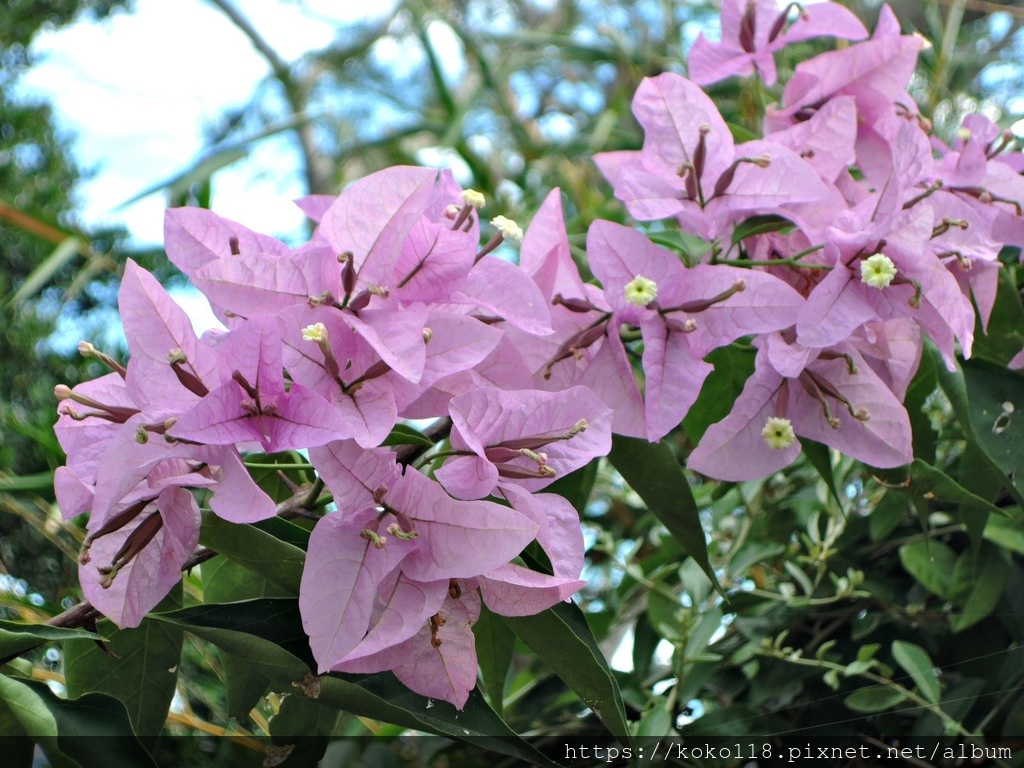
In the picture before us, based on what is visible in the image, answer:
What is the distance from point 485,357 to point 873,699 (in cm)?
34

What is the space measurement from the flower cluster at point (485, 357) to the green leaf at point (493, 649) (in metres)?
0.06

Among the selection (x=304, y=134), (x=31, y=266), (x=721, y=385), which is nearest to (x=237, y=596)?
(x=721, y=385)

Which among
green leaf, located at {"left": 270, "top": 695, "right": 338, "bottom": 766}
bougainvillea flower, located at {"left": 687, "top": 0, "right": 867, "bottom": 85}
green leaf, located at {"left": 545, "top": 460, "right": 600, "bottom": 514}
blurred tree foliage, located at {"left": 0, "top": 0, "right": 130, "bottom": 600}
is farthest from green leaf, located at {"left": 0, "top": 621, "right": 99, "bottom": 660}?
blurred tree foliage, located at {"left": 0, "top": 0, "right": 130, "bottom": 600}

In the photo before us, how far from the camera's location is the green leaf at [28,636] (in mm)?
338

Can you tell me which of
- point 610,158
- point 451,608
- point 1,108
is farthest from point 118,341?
point 451,608

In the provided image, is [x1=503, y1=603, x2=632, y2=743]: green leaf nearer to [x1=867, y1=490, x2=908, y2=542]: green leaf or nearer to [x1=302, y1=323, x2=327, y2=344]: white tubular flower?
[x1=302, y1=323, x2=327, y2=344]: white tubular flower

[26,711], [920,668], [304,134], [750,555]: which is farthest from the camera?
[304,134]

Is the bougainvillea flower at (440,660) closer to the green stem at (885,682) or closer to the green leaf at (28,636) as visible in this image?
the green leaf at (28,636)

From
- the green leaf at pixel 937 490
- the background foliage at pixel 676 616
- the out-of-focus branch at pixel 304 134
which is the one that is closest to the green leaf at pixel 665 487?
the background foliage at pixel 676 616

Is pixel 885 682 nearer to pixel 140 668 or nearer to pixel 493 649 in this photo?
pixel 493 649

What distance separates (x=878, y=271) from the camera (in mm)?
406

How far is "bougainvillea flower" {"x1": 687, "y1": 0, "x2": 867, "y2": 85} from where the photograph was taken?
55cm

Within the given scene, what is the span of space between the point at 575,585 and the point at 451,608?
0.16 ft

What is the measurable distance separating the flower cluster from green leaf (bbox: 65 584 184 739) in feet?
0.17
